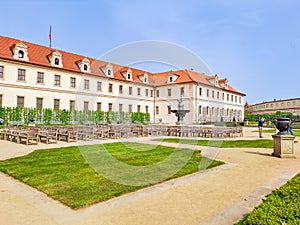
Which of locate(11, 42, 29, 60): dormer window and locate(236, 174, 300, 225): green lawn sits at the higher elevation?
locate(11, 42, 29, 60): dormer window

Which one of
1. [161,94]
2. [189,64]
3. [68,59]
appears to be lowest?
[189,64]

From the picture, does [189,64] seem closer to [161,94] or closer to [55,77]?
[55,77]

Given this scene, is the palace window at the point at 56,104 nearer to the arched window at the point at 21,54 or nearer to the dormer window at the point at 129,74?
the arched window at the point at 21,54

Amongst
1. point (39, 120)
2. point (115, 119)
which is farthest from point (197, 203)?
point (115, 119)

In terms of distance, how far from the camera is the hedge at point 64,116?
86.9 ft

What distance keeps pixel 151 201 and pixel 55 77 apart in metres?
32.0

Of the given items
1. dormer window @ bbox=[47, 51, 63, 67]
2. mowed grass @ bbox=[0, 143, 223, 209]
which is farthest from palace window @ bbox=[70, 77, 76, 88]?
mowed grass @ bbox=[0, 143, 223, 209]

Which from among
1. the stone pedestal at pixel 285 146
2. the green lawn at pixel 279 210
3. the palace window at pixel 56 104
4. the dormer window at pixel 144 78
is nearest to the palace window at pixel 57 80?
the palace window at pixel 56 104

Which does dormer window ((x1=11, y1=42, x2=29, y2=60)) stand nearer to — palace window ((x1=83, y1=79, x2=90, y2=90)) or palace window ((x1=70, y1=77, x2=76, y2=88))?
palace window ((x1=70, y1=77, x2=76, y2=88))

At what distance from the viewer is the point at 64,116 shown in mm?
31594

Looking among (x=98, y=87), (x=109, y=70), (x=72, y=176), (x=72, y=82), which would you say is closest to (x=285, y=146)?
(x=72, y=176)

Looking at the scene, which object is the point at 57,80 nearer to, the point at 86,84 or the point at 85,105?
the point at 86,84

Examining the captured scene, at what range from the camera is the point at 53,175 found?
19.3 feet

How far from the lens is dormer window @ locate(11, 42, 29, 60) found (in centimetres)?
2802
